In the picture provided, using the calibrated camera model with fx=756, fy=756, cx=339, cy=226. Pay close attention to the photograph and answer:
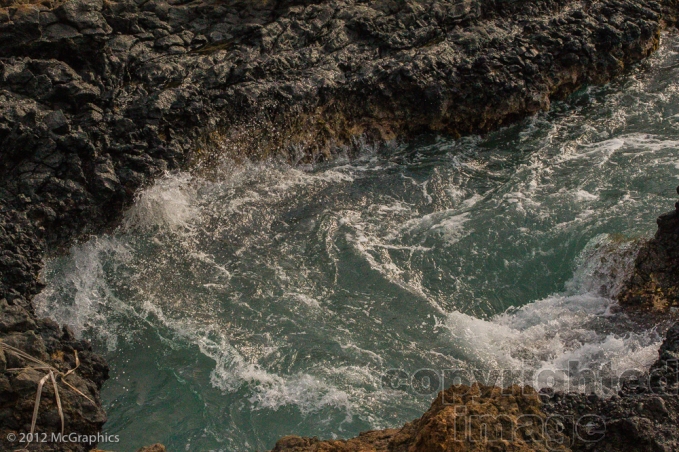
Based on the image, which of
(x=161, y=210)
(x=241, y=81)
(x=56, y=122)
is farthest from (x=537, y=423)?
(x=241, y=81)

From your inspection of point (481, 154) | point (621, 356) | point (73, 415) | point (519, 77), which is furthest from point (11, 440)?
point (519, 77)

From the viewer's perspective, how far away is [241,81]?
37.5 ft

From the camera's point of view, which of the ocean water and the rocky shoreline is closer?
the ocean water

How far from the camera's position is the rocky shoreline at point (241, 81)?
9.66m

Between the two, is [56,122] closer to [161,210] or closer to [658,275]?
[161,210]

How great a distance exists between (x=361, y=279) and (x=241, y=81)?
391cm

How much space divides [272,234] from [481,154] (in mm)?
3762

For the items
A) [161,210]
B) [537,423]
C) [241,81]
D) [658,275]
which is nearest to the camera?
[537,423]

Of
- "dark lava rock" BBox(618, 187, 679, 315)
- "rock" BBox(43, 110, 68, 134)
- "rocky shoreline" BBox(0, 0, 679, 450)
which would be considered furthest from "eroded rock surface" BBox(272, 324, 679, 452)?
"rock" BBox(43, 110, 68, 134)

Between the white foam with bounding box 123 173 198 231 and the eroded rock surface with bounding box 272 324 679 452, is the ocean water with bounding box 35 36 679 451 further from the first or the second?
the eroded rock surface with bounding box 272 324 679 452

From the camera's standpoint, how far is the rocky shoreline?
380 inches

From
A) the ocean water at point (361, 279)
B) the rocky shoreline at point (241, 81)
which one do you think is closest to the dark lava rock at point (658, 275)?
the rocky shoreline at point (241, 81)

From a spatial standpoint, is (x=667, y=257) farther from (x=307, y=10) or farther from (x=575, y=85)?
(x=307, y=10)

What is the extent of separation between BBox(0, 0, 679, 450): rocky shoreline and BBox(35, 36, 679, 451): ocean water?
0.42 m
